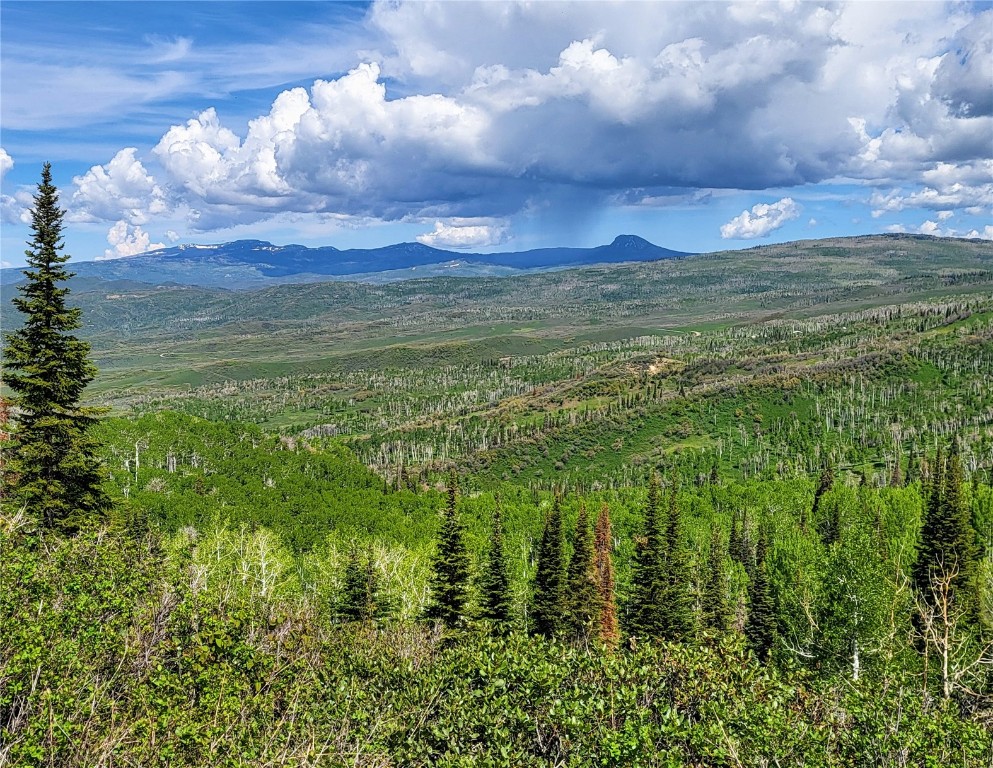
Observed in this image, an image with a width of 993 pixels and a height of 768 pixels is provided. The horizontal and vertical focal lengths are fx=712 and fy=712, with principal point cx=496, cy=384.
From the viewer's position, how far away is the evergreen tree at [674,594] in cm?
5184

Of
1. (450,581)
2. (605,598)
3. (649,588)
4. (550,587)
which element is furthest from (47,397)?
(605,598)

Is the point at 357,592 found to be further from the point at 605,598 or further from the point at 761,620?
the point at 761,620

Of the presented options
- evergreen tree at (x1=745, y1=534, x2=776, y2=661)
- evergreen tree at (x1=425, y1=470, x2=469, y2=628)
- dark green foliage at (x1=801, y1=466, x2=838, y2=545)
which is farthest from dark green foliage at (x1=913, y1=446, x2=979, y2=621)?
evergreen tree at (x1=425, y1=470, x2=469, y2=628)

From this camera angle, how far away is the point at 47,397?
97.3ft

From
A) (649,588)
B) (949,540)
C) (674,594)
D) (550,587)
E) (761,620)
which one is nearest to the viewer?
(550,587)

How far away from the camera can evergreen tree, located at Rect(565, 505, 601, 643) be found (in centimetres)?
5088

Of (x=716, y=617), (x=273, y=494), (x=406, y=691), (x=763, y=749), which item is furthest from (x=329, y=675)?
(x=273, y=494)

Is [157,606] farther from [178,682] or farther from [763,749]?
[763,749]

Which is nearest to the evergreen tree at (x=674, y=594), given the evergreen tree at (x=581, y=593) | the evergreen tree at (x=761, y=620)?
the evergreen tree at (x=581, y=593)

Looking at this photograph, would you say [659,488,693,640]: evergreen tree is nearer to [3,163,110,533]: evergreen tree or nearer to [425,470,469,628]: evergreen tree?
[425,470,469,628]: evergreen tree

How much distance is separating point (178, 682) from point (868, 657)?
119 feet

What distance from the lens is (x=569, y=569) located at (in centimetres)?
5372

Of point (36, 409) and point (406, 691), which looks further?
point (36, 409)

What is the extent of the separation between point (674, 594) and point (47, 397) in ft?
139
